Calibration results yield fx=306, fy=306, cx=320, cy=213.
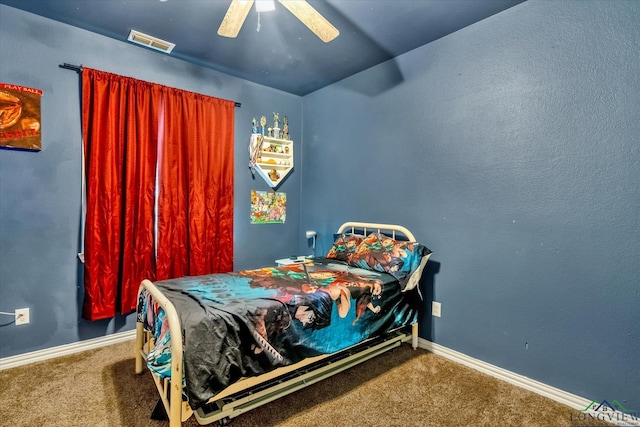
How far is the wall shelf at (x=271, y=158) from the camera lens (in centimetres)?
333

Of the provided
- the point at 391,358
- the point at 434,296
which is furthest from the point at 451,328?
the point at 391,358

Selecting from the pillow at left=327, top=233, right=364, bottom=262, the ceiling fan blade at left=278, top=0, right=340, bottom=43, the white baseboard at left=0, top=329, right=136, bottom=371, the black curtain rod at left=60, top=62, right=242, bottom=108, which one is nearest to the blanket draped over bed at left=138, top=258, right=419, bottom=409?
the pillow at left=327, top=233, right=364, bottom=262

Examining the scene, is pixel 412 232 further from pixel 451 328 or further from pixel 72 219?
pixel 72 219

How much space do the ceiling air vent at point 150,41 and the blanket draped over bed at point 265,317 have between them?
6.47 ft

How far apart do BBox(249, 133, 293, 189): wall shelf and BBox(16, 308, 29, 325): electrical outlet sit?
2177mm

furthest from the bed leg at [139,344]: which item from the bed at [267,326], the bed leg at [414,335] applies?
the bed leg at [414,335]

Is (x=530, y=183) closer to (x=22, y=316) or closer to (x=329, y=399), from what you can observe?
(x=329, y=399)

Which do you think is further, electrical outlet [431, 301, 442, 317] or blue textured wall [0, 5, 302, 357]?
electrical outlet [431, 301, 442, 317]

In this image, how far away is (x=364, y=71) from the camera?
306 cm

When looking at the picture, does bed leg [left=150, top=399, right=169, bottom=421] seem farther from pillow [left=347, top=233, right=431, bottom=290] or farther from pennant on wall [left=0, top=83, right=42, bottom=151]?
pennant on wall [left=0, top=83, right=42, bottom=151]

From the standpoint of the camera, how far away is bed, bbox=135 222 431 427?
4.53ft

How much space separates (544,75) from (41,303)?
12.7 ft

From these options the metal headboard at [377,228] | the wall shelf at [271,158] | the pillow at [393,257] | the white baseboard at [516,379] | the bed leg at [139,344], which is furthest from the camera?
the wall shelf at [271,158]

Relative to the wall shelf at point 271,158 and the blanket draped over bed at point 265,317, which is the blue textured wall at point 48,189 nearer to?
the blanket draped over bed at point 265,317
